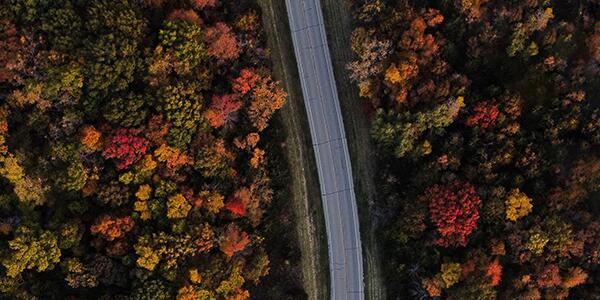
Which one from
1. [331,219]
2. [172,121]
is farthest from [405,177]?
[172,121]

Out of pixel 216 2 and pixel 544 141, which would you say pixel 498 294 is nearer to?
pixel 544 141

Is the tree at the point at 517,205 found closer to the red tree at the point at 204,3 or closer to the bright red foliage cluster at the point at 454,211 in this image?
the bright red foliage cluster at the point at 454,211

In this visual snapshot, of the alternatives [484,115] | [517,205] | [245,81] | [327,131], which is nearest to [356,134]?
[327,131]

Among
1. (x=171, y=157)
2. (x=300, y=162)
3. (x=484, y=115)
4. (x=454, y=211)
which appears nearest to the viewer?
(x=171, y=157)

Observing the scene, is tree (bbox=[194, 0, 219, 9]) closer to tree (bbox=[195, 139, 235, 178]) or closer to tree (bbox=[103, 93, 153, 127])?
tree (bbox=[103, 93, 153, 127])

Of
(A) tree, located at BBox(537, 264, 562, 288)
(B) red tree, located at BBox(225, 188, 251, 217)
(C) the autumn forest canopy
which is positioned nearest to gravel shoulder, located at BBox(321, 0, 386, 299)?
(C) the autumn forest canopy

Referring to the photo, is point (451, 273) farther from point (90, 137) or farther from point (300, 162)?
point (90, 137)
